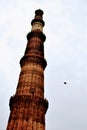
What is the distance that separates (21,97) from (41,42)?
9.04 meters

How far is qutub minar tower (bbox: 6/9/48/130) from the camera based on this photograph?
24609 mm

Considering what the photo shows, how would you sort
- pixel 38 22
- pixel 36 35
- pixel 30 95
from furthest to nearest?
pixel 38 22
pixel 36 35
pixel 30 95

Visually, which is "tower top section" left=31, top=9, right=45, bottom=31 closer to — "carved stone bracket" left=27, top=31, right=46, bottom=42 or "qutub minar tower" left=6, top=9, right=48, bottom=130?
"carved stone bracket" left=27, top=31, right=46, bottom=42

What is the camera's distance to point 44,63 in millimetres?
30562

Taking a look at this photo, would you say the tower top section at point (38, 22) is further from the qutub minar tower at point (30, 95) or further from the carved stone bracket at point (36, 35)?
the qutub minar tower at point (30, 95)

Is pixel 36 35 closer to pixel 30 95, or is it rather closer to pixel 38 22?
pixel 38 22

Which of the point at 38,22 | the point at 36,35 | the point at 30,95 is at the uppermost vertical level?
the point at 38,22

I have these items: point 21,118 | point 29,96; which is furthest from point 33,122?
point 29,96

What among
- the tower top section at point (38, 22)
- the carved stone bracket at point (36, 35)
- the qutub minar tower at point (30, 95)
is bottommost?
the qutub minar tower at point (30, 95)

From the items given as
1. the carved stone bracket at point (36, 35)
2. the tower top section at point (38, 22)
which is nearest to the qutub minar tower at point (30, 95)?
the carved stone bracket at point (36, 35)

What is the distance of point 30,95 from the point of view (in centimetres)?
2638

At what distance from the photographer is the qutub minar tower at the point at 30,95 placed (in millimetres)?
24609

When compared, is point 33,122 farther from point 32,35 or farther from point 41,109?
point 32,35

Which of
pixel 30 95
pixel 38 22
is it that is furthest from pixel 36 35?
pixel 30 95
